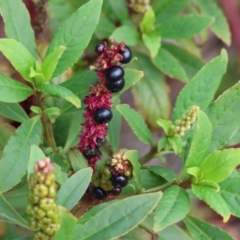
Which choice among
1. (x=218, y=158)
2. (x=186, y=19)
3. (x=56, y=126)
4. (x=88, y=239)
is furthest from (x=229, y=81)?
(x=88, y=239)

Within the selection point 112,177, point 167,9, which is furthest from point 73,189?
point 167,9

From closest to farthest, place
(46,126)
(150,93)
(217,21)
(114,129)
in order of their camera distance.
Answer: (46,126) → (114,129) → (150,93) → (217,21)

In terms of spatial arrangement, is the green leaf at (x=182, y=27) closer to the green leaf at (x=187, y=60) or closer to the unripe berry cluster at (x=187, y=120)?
the green leaf at (x=187, y=60)

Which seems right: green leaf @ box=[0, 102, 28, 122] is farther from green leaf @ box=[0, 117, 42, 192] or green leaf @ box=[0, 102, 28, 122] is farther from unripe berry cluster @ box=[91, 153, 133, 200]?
unripe berry cluster @ box=[91, 153, 133, 200]

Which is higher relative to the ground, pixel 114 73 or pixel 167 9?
pixel 114 73

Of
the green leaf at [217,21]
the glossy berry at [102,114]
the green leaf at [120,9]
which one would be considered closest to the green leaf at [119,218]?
the glossy berry at [102,114]

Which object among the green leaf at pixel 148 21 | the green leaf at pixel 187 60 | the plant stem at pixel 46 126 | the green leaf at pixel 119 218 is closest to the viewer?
the green leaf at pixel 119 218

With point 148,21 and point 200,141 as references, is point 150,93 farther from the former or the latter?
point 200,141
